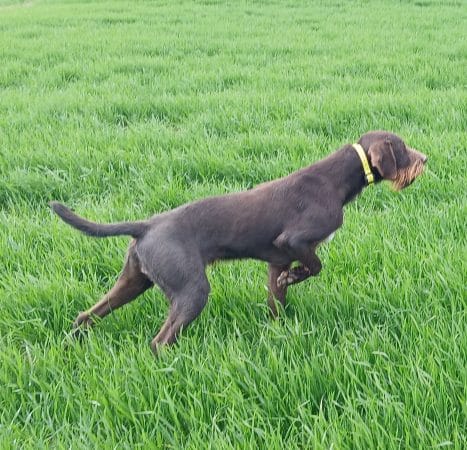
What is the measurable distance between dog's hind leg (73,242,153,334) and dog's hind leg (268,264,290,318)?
0.61m

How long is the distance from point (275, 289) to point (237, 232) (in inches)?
14.8

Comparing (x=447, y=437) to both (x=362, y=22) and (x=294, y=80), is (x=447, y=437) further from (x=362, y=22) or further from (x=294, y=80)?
(x=362, y=22)

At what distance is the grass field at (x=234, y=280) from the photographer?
7.43 ft

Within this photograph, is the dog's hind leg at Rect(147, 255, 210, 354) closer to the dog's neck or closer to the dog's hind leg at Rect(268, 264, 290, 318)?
the dog's hind leg at Rect(268, 264, 290, 318)

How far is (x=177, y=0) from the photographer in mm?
18656

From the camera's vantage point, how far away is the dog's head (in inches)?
125

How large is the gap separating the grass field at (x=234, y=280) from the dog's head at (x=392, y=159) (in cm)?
42

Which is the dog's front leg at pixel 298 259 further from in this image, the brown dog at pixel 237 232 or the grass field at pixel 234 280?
the grass field at pixel 234 280

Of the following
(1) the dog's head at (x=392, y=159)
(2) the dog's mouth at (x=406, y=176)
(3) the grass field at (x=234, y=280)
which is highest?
(1) the dog's head at (x=392, y=159)

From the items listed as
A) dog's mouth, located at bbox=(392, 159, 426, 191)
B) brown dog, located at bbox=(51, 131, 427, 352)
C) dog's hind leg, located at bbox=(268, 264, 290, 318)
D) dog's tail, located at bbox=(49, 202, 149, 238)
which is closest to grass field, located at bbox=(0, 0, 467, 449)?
dog's hind leg, located at bbox=(268, 264, 290, 318)

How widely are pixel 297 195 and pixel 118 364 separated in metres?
1.19

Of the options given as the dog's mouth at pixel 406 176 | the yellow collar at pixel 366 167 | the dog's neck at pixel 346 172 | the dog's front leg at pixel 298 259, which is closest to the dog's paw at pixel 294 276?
the dog's front leg at pixel 298 259

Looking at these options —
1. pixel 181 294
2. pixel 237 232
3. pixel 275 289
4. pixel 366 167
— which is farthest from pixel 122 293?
pixel 366 167

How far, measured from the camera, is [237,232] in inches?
115
